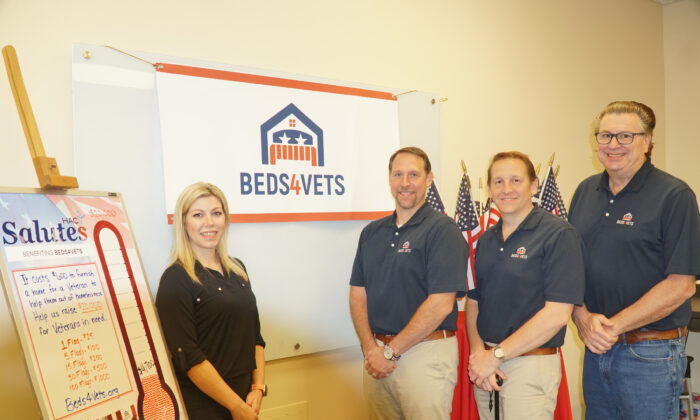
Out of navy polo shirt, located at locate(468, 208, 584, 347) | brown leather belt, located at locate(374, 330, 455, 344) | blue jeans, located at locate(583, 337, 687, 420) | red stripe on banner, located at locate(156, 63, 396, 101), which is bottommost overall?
blue jeans, located at locate(583, 337, 687, 420)

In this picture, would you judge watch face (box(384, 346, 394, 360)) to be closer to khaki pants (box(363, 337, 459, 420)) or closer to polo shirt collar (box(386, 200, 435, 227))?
khaki pants (box(363, 337, 459, 420))

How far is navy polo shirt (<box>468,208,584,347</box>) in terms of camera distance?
191 centimetres

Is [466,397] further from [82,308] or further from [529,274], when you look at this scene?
[82,308]

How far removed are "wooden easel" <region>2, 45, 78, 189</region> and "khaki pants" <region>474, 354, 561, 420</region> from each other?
5.73 ft

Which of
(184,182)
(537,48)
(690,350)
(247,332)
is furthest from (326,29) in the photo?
(690,350)

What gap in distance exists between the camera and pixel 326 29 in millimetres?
2639

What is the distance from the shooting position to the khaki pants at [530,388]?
1.94 metres

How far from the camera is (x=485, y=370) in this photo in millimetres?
1984

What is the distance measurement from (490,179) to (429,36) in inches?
50.5

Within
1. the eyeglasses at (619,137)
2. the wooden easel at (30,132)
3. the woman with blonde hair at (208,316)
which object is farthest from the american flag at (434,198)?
the wooden easel at (30,132)

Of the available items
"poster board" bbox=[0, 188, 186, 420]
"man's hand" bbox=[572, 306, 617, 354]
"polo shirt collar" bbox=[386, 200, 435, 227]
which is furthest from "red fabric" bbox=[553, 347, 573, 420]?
"poster board" bbox=[0, 188, 186, 420]

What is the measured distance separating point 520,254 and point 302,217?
40.1 inches

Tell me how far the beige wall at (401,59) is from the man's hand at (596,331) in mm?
1153

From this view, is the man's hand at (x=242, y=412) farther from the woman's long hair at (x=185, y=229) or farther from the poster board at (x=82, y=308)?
the woman's long hair at (x=185, y=229)
